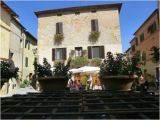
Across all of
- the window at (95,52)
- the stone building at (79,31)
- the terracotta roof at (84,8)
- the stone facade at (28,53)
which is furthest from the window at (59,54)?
the stone facade at (28,53)

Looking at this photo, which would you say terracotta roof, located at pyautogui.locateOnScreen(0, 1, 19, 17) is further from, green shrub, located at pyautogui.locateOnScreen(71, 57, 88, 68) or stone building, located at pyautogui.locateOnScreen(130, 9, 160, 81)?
stone building, located at pyautogui.locateOnScreen(130, 9, 160, 81)

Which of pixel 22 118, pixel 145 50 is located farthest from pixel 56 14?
pixel 22 118

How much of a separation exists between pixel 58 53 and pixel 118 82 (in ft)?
76.3

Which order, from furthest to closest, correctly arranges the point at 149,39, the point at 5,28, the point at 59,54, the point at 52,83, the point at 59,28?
1. the point at 149,39
2. the point at 59,28
3. the point at 59,54
4. the point at 5,28
5. the point at 52,83

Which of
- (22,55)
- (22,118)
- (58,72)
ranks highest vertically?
(22,55)

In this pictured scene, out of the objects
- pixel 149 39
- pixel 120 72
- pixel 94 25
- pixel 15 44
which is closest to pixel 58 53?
pixel 15 44

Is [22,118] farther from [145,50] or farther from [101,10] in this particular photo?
[145,50]

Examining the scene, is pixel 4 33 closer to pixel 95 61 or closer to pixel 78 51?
pixel 78 51

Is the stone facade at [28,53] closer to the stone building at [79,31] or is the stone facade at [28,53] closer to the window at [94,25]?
the stone building at [79,31]

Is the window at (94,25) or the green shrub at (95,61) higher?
the window at (94,25)

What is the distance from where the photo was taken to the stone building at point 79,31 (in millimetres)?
28328

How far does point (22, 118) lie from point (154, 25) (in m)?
30.7

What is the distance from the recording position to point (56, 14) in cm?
2948

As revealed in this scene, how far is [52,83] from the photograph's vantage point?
6477 mm
